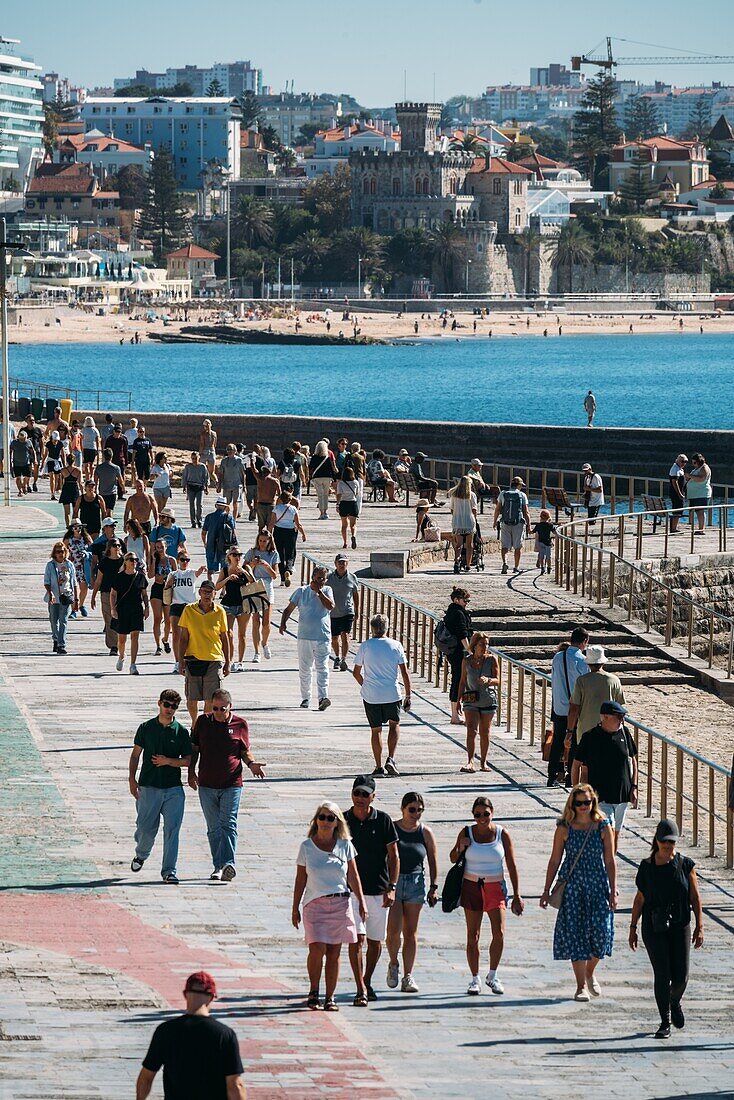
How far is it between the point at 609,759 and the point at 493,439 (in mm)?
27361

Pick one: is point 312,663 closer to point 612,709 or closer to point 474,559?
point 612,709

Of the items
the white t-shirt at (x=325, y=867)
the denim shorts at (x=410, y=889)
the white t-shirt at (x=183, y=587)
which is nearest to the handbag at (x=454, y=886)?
the denim shorts at (x=410, y=889)

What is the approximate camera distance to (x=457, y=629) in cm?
1488

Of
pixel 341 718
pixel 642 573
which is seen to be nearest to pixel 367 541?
pixel 642 573

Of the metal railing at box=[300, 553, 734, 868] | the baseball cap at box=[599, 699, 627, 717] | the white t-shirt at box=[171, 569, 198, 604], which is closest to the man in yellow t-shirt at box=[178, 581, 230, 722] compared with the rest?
the metal railing at box=[300, 553, 734, 868]

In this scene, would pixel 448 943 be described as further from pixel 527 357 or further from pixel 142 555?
pixel 527 357

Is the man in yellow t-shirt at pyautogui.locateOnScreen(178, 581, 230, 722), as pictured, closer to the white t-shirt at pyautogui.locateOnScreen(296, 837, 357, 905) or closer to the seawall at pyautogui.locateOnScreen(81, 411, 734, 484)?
the white t-shirt at pyautogui.locateOnScreen(296, 837, 357, 905)

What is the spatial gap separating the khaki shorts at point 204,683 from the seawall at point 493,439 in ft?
73.9

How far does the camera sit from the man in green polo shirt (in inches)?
416

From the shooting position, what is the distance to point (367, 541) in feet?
86.6

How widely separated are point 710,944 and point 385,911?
200 centimetres

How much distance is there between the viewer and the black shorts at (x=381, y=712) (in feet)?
43.6

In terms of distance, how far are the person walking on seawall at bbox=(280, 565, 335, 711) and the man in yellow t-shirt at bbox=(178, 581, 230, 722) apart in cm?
110

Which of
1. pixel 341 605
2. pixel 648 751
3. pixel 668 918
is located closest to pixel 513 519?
pixel 341 605
